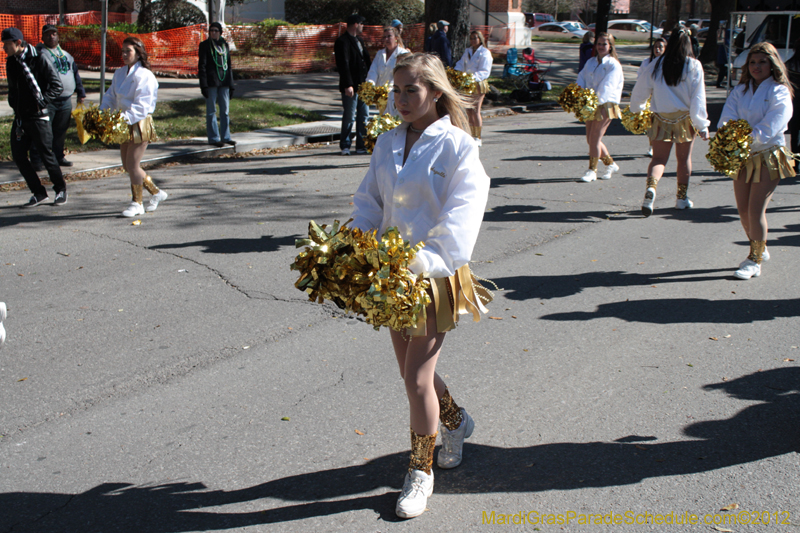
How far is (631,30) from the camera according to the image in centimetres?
5372

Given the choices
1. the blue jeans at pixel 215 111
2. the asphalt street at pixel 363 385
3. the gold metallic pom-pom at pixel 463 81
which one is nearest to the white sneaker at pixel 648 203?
the asphalt street at pixel 363 385

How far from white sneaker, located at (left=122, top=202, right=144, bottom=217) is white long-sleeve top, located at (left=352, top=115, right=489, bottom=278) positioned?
585 cm

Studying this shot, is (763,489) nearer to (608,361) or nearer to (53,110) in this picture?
(608,361)

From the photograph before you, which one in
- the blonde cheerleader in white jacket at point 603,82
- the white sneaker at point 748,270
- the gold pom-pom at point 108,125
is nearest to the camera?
the white sneaker at point 748,270

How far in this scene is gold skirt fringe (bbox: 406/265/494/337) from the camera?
3055mm

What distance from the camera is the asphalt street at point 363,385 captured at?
10.9 ft

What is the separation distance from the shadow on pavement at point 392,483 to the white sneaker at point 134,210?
17.7 feet

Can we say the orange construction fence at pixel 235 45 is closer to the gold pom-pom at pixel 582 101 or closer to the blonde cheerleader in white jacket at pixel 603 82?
the blonde cheerleader in white jacket at pixel 603 82

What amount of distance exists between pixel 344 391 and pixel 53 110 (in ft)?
26.9

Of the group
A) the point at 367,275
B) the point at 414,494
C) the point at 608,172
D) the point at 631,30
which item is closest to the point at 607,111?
the point at 608,172

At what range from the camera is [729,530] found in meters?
3.12

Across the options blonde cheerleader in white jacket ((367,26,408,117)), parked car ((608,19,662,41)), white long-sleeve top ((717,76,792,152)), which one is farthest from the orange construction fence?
parked car ((608,19,662,41))

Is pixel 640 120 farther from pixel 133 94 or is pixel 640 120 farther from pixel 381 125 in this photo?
pixel 133 94

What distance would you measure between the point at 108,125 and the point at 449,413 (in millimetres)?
5896
